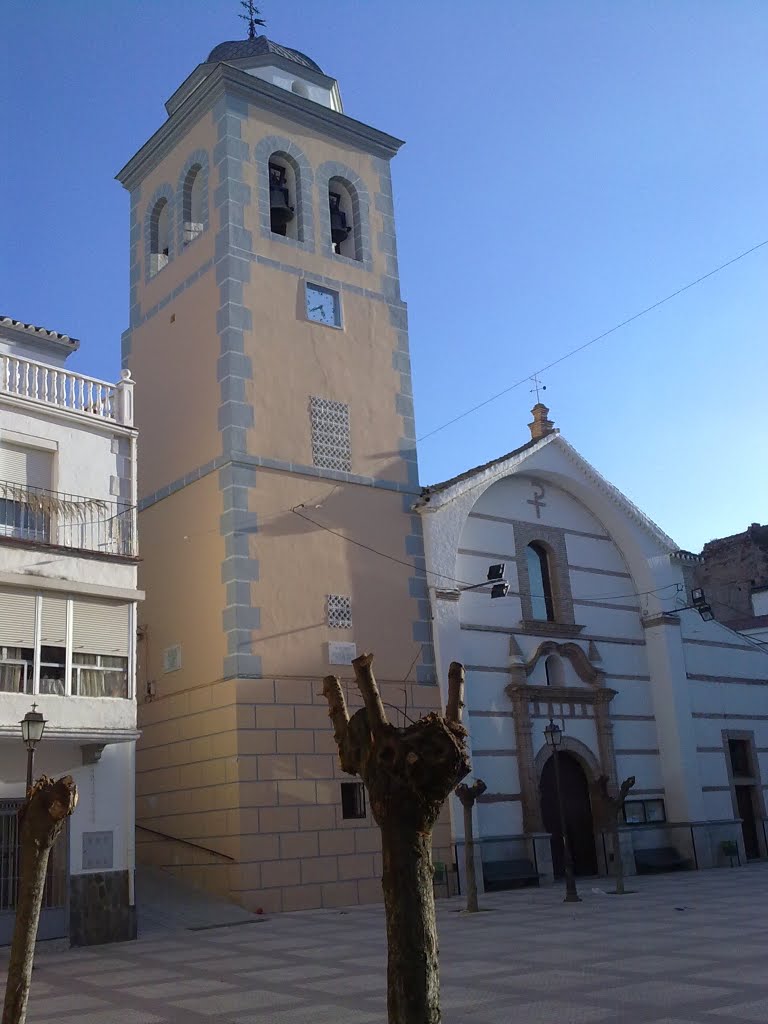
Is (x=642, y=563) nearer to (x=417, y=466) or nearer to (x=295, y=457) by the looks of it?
(x=417, y=466)

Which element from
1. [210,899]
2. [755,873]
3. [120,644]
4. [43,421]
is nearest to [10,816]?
[120,644]

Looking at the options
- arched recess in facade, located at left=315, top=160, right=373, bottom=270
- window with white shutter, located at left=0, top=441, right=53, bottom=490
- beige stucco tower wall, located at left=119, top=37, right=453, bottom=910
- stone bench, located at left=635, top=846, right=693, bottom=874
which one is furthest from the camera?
stone bench, located at left=635, top=846, right=693, bottom=874

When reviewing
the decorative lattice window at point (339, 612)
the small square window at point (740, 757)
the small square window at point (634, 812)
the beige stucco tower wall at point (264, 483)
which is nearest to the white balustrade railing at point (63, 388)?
the beige stucco tower wall at point (264, 483)

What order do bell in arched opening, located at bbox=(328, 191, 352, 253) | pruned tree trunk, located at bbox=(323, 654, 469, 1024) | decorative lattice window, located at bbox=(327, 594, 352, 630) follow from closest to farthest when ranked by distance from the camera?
pruned tree trunk, located at bbox=(323, 654, 469, 1024)
decorative lattice window, located at bbox=(327, 594, 352, 630)
bell in arched opening, located at bbox=(328, 191, 352, 253)

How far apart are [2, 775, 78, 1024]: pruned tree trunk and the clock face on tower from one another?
52.3 feet

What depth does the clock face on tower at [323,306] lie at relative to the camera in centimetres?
2161

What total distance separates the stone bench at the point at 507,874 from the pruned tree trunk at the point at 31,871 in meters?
14.8

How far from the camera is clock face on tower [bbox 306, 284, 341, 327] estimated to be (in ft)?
70.9

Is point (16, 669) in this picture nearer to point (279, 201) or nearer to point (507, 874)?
point (507, 874)

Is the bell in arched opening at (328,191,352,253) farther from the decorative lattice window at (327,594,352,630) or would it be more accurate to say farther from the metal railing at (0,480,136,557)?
the metal railing at (0,480,136,557)

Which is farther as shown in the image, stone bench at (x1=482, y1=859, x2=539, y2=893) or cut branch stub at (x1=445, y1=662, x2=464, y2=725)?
stone bench at (x1=482, y1=859, x2=539, y2=893)

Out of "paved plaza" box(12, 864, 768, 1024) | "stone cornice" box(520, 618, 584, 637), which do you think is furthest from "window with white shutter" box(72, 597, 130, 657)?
"stone cornice" box(520, 618, 584, 637)

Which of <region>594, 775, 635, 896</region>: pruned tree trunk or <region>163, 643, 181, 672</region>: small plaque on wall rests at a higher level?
<region>163, 643, 181, 672</region>: small plaque on wall

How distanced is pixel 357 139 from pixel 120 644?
45.0ft
